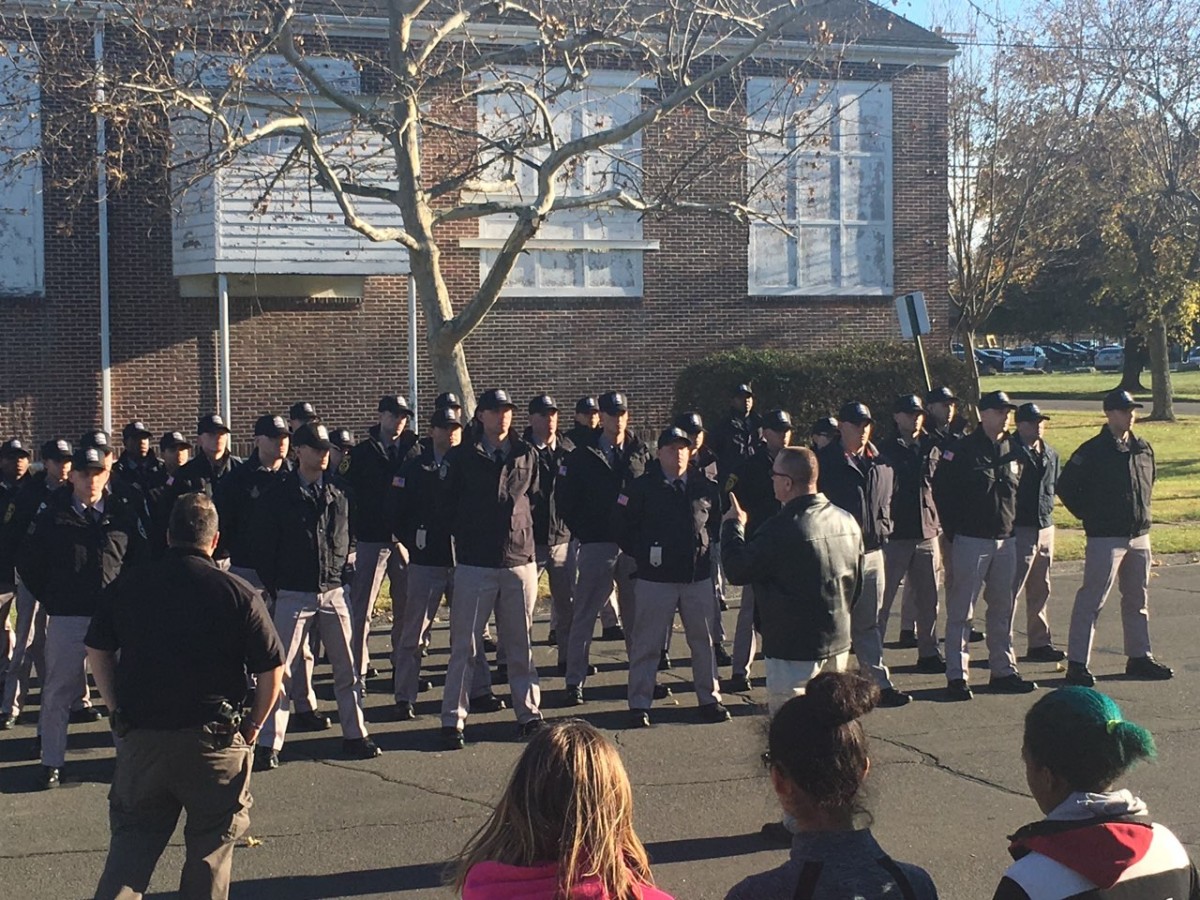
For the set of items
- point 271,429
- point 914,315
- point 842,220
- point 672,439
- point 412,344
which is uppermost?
point 842,220

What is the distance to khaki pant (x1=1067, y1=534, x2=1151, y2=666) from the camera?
957cm

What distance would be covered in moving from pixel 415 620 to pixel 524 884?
6333 mm

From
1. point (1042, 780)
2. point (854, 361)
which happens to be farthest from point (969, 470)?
point (854, 361)

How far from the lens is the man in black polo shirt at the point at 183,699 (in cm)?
477

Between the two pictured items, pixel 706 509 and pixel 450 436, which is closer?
pixel 706 509

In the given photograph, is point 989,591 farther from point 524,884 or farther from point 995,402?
point 524,884

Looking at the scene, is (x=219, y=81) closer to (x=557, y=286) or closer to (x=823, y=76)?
(x=557, y=286)

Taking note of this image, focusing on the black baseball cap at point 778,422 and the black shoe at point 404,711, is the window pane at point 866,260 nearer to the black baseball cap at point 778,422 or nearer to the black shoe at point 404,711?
the black baseball cap at point 778,422

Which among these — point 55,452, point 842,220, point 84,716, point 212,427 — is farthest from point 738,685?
point 842,220

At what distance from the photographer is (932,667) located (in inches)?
402

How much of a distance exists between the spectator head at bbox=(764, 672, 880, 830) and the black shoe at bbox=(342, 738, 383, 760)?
17.4 feet

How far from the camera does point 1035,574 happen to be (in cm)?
1066

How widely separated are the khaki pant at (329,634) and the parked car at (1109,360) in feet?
235

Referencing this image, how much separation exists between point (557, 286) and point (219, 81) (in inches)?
267
